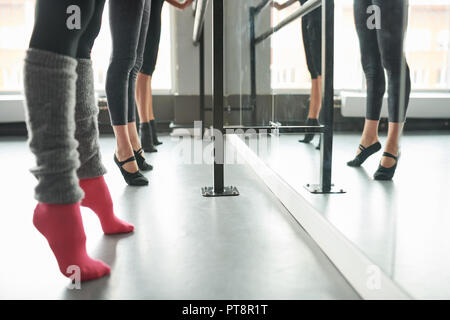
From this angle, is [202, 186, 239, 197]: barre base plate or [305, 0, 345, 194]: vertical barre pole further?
[202, 186, 239, 197]: barre base plate

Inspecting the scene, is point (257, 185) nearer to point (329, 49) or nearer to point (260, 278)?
point (329, 49)

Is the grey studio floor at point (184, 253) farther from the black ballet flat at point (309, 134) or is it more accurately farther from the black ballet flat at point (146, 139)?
the black ballet flat at point (146, 139)

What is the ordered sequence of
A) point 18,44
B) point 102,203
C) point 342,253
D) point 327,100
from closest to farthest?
1. point 342,253
2. point 102,203
3. point 327,100
4. point 18,44

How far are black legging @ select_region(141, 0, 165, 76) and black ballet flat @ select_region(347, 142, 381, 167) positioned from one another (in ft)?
3.47

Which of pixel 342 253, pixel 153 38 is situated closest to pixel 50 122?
pixel 342 253

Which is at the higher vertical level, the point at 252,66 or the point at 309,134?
the point at 252,66

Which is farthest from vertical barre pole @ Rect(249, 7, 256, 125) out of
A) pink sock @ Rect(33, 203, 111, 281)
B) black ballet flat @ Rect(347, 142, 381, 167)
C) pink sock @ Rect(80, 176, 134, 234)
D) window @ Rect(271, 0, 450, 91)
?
pink sock @ Rect(33, 203, 111, 281)

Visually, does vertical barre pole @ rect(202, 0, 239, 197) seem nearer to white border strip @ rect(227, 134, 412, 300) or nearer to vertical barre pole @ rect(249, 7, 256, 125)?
white border strip @ rect(227, 134, 412, 300)

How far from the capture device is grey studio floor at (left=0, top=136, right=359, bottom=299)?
0.58 meters

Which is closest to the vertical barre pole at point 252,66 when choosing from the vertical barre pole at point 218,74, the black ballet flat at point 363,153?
the vertical barre pole at point 218,74

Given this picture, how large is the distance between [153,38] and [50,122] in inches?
47.8

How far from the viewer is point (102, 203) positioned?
78 centimetres

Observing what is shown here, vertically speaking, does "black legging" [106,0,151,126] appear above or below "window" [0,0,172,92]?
below

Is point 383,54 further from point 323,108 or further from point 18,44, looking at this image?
point 18,44
